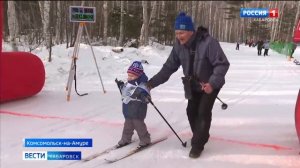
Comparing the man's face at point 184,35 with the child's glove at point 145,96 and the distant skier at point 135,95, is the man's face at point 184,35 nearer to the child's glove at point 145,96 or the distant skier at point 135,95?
the distant skier at point 135,95

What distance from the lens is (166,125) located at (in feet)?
18.5

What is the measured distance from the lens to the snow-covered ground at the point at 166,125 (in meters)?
4.25

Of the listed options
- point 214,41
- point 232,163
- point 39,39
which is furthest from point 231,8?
point 39,39

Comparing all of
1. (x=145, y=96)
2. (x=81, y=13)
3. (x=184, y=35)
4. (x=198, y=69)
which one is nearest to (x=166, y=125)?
(x=145, y=96)

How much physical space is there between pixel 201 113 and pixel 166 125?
1.55m

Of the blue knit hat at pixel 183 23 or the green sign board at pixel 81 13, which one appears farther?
the green sign board at pixel 81 13

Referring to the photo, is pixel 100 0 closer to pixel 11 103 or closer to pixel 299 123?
pixel 11 103

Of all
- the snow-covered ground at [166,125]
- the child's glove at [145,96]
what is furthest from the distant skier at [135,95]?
the snow-covered ground at [166,125]

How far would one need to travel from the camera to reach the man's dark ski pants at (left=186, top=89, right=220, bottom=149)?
13.5 feet

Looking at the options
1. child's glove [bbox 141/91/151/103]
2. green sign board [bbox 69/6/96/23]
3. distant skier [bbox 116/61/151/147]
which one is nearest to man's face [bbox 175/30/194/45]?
distant skier [bbox 116/61/151/147]

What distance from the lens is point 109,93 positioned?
826 cm

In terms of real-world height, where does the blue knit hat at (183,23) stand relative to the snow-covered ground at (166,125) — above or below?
above

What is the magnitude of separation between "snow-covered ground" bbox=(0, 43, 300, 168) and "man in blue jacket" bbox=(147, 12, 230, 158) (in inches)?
17.1

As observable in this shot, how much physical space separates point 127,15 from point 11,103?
15883 mm
